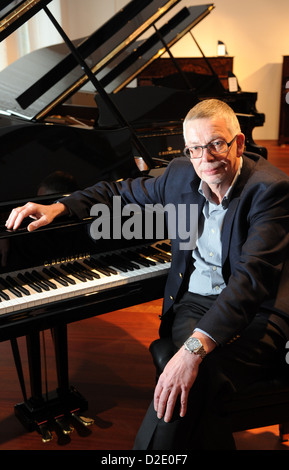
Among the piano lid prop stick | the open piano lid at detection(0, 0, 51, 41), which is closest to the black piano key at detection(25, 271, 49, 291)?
the piano lid prop stick

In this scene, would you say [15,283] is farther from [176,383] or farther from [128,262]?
[176,383]

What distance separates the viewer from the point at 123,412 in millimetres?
2615

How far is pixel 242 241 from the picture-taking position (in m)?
1.89

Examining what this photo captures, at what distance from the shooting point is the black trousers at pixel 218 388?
169 cm

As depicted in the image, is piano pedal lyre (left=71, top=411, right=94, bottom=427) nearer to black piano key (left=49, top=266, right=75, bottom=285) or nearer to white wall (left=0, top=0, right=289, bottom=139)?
black piano key (left=49, top=266, right=75, bottom=285)

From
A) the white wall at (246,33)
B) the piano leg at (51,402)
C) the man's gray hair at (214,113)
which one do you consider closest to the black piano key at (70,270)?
the piano leg at (51,402)

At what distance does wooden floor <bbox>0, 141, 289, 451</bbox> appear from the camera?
2.39 meters

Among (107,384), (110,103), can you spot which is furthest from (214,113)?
(107,384)

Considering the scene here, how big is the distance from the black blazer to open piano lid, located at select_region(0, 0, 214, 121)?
1.12 m

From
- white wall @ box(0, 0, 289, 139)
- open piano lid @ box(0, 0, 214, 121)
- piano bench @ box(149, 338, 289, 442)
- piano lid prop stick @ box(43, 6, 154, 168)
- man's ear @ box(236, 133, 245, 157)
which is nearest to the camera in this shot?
piano bench @ box(149, 338, 289, 442)

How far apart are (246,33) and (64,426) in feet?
31.8

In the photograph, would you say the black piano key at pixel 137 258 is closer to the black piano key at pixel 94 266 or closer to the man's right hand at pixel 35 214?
the black piano key at pixel 94 266
